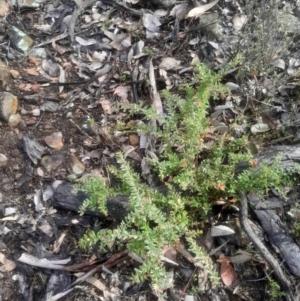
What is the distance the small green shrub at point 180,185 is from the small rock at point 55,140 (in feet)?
1.92

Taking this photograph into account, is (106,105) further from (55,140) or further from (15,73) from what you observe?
(15,73)

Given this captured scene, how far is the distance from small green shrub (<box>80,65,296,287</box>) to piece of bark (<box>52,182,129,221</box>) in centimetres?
8

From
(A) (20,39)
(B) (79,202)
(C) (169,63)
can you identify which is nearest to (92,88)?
(C) (169,63)

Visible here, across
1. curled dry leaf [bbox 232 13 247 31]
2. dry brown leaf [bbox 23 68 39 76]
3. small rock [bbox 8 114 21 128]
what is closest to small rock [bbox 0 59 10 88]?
dry brown leaf [bbox 23 68 39 76]

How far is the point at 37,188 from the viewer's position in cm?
297

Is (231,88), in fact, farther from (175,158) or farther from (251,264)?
(251,264)

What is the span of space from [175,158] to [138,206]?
0.44m

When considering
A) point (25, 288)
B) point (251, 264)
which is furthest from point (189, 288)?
point (25, 288)

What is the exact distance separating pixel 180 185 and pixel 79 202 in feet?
2.04

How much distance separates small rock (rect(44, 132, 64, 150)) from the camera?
3.10 m

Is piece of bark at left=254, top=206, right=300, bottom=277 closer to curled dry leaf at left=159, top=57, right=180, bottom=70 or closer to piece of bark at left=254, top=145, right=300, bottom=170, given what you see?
piece of bark at left=254, top=145, right=300, bottom=170

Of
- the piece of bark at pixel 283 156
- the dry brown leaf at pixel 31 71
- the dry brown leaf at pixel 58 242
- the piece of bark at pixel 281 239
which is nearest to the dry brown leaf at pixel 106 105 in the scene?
the dry brown leaf at pixel 31 71

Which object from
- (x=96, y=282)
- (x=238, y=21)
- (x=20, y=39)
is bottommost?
(x=96, y=282)

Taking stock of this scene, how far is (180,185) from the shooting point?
2547mm
